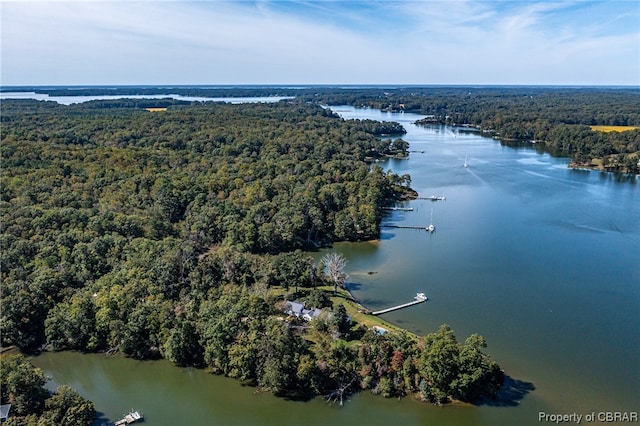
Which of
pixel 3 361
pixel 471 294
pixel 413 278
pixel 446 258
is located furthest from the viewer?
pixel 446 258

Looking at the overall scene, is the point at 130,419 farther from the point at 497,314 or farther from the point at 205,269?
the point at 497,314

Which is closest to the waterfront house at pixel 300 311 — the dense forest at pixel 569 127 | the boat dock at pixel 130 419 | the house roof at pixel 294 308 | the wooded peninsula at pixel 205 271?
the house roof at pixel 294 308

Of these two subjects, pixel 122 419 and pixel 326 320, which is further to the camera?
pixel 326 320

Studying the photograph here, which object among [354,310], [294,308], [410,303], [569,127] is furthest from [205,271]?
[569,127]

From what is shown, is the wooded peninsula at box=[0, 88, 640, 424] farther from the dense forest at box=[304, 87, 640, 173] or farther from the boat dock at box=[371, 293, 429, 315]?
the dense forest at box=[304, 87, 640, 173]

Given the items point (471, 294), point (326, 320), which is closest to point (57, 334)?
point (326, 320)

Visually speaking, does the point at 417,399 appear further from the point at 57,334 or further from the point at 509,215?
the point at 509,215
